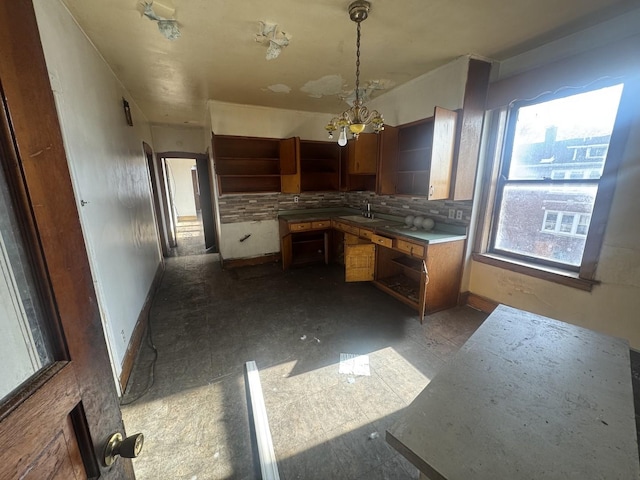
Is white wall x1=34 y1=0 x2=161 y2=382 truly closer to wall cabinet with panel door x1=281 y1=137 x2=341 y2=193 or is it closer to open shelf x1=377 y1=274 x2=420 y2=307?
wall cabinet with panel door x1=281 y1=137 x2=341 y2=193

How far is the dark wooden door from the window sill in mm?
3017

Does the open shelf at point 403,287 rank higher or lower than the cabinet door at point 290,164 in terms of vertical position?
lower

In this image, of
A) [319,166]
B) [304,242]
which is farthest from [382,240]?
[319,166]

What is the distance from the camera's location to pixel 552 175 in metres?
2.26

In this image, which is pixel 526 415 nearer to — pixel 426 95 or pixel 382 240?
pixel 382 240

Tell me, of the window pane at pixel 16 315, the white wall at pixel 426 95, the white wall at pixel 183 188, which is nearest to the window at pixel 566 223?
the white wall at pixel 426 95

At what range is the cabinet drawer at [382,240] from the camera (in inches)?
117

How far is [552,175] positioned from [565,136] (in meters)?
0.32

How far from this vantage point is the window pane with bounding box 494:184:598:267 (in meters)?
2.14

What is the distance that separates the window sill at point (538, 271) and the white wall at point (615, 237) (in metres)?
0.05

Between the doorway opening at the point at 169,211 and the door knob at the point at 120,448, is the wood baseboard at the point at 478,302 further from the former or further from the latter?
the doorway opening at the point at 169,211

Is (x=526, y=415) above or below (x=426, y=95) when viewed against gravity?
below

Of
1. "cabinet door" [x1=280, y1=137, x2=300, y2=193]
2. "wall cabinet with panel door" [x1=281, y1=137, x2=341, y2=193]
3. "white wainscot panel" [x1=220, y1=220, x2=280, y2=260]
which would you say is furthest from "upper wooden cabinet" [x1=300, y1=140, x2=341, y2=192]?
"white wainscot panel" [x1=220, y1=220, x2=280, y2=260]

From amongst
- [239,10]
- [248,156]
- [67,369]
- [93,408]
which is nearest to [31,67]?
[67,369]
